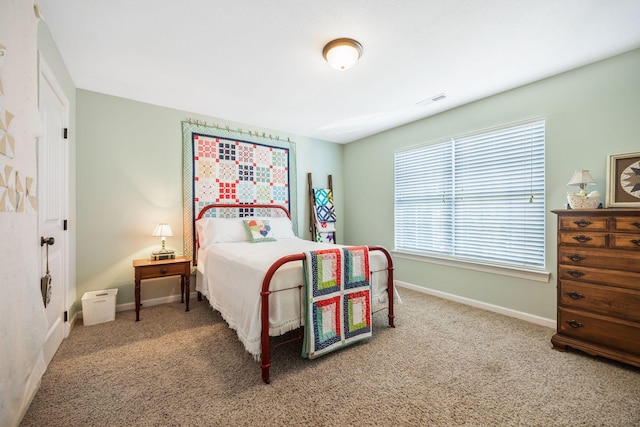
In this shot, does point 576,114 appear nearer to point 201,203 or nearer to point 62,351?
point 201,203

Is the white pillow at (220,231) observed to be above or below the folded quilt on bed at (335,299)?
above

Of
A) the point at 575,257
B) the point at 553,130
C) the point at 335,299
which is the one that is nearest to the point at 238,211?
the point at 335,299

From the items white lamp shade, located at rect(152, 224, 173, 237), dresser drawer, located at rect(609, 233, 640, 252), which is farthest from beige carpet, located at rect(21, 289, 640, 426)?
white lamp shade, located at rect(152, 224, 173, 237)

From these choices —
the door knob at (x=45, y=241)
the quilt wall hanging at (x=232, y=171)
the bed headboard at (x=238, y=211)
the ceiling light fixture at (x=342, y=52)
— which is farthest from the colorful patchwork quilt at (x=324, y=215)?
the door knob at (x=45, y=241)

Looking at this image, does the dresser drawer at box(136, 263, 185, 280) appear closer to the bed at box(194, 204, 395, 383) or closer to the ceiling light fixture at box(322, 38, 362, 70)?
the bed at box(194, 204, 395, 383)

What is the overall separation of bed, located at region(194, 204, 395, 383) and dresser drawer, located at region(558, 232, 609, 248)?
1424 millimetres

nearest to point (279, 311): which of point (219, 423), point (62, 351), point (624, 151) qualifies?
point (219, 423)

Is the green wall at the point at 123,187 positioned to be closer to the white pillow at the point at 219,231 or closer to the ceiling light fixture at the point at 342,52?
the white pillow at the point at 219,231

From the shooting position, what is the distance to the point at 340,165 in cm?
517

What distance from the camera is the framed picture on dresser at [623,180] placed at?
2.02 m

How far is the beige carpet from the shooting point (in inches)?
58.5

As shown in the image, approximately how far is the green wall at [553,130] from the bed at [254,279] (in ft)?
4.01

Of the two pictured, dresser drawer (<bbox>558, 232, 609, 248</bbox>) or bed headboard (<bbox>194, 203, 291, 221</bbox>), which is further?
bed headboard (<bbox>194, 203, 291, 221</bbox>)

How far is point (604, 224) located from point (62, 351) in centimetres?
442
